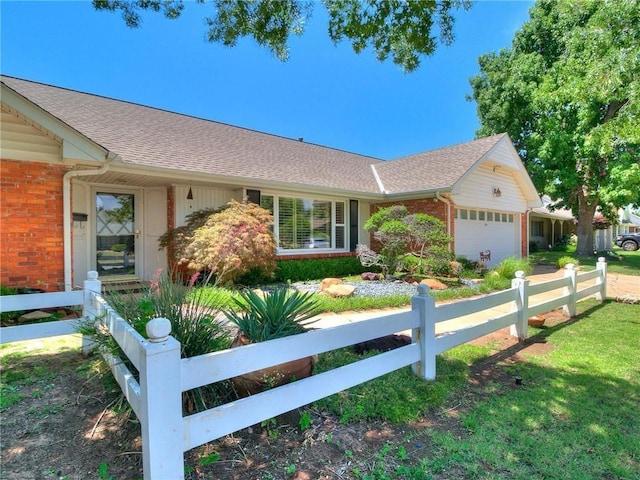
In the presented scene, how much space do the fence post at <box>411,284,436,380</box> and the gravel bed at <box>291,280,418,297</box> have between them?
188 inches

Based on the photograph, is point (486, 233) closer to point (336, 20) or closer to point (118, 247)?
point (336, 20)

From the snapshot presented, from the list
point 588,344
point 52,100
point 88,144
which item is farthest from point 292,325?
point 52,100

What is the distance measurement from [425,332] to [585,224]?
2087cm

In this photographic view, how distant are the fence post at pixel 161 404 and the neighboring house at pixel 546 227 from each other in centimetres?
2970

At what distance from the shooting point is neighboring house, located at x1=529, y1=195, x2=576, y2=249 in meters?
27.0

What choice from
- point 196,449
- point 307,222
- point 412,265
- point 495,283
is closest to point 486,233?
point 495,283

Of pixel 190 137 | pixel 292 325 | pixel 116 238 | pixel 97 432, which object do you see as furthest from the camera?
pixel 190 137

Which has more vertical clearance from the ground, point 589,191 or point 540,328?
point 589,191

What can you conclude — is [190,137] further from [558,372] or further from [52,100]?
[558,372]

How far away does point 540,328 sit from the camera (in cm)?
614

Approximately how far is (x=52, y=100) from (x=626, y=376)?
1388 centimetres

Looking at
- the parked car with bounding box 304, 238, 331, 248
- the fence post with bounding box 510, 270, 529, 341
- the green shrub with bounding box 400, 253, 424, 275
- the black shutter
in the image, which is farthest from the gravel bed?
the fence post with bounding box 510, 270, 529, 341

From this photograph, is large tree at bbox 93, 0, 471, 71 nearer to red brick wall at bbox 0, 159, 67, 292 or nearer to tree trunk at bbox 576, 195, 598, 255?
red brick wall at bbox 0, 159, 67, 292

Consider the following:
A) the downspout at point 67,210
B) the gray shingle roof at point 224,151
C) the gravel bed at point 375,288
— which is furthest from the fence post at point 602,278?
the downspout at point 67,210
